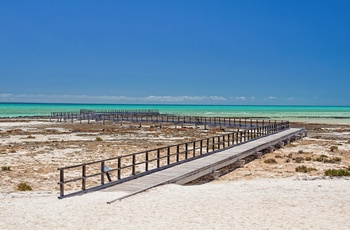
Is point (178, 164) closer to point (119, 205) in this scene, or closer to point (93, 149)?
point (119, 205)

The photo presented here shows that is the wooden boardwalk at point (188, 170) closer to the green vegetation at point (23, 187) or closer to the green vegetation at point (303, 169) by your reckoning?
the green vegetation at point (303, 169)

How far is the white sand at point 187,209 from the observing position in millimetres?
10789

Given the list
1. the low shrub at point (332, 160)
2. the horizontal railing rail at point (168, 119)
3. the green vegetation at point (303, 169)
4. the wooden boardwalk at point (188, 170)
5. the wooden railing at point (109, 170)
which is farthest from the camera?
the horizontal railing rail at point (168, 119)

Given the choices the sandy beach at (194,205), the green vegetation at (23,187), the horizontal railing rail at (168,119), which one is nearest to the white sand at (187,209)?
the sandy beach at (194,205)

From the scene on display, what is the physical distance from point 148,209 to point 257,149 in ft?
51.8

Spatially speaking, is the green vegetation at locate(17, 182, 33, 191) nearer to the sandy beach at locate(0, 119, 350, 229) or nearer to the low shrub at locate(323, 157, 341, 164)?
the sandy beach at locate(0, 119, 350, 229)

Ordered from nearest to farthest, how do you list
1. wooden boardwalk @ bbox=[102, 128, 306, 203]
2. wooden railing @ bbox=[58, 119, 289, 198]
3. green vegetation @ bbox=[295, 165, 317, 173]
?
wooden railing @ bbox=[58, 119, 289, 198] → wooden boardwalk @ bbox=[102, 128, 306, 203] → green vegetation @ bbox=[295, 165, 317, 173]

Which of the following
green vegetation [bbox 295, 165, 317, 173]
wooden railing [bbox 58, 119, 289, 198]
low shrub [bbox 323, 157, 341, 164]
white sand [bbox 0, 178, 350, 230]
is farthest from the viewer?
low shrub [bbox 323, 157, 341, 164]

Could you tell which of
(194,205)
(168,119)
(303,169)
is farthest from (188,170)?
(168,119)

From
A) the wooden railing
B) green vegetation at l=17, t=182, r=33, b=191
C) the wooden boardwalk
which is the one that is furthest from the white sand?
green vegetation at l=17, t=182, r=33, b=191

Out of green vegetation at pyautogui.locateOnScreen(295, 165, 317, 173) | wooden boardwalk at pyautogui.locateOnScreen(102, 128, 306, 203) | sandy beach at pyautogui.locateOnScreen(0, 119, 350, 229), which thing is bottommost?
green vegetation at pyautogui.locateOnScreen(295, 165, 317, 173)

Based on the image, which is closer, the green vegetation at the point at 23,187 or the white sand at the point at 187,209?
the white sand at the point at 187,209

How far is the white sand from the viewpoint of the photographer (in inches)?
425

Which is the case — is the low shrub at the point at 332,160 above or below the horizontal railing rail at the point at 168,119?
below
